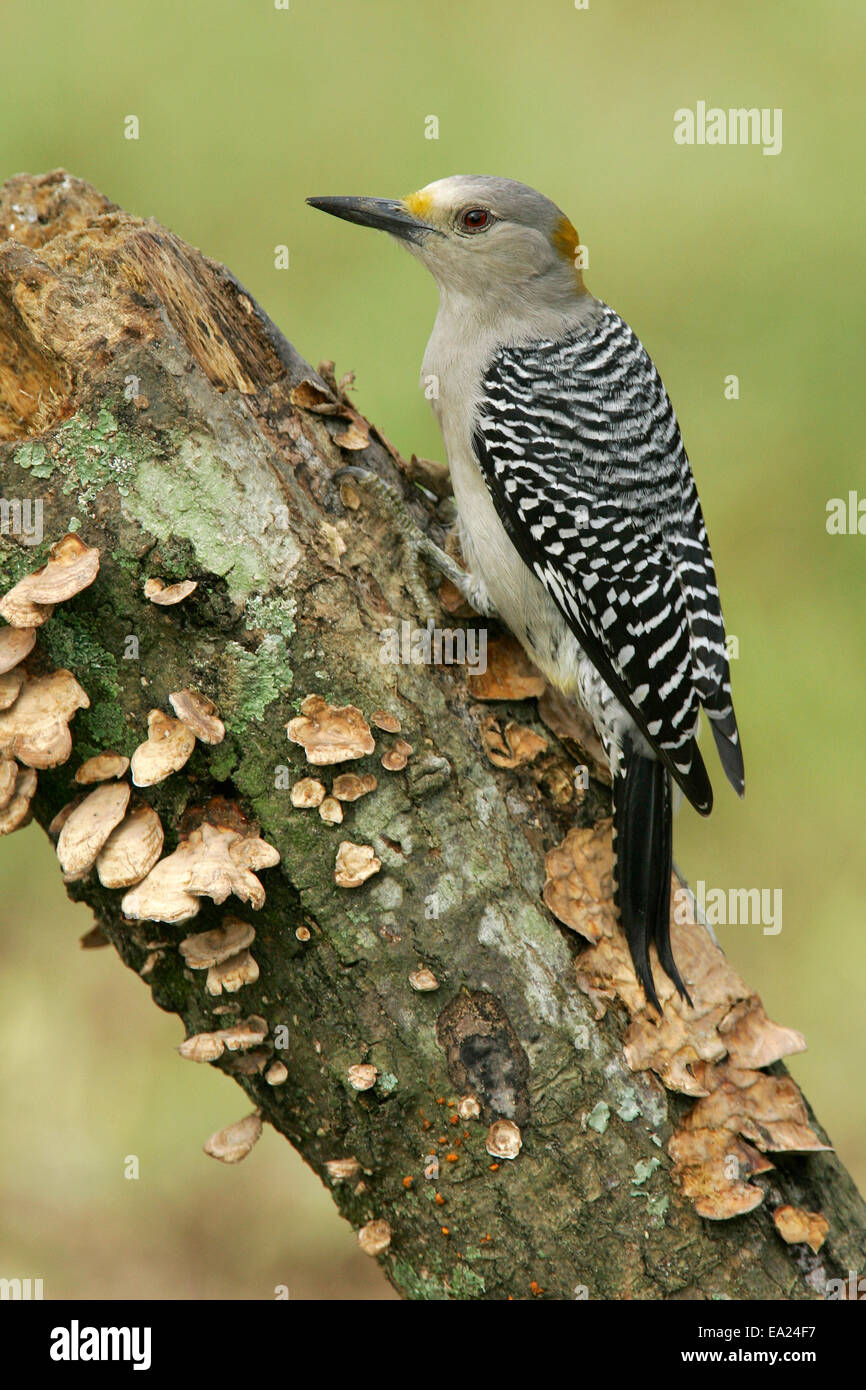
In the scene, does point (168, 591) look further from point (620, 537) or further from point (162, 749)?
point (620, 537)

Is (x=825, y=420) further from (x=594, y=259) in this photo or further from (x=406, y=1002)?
(x=406, y=1002)

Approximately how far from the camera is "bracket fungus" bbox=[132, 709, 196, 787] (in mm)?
2750

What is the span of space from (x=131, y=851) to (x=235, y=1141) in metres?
0.87

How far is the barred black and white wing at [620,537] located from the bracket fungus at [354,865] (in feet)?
3.95

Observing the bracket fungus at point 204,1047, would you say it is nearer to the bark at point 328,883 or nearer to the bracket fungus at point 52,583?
the bark at point 328,883

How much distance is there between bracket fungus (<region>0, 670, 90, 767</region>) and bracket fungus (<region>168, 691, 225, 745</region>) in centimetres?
22

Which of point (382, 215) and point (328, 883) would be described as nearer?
point (328, 883)

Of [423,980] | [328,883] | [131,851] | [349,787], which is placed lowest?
[423,980]

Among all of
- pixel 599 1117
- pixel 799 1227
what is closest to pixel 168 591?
pixel 599 1117

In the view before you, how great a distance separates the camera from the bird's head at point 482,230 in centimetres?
440

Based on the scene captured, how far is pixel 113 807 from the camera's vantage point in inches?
111

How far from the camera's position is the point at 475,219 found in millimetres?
4418

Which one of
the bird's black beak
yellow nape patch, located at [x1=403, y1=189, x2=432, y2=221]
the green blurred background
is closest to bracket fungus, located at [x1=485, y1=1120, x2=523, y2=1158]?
the bird's black beak

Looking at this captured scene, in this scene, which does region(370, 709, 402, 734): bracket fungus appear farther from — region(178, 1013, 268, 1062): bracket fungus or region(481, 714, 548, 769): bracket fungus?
region(178, 1013, 268, 1062): bracket fungus
